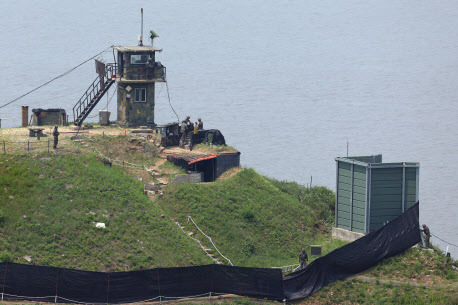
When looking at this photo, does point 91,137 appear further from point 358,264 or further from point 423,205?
point 423,205

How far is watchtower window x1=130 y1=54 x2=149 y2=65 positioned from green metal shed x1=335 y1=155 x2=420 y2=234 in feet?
65.5

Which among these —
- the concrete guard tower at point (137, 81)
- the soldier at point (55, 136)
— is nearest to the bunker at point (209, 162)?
the concrete guard tower at point (137, 81)

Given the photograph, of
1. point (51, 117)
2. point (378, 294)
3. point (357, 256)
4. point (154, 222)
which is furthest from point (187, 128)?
point (378, 294)

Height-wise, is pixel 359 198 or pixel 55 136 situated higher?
pixel 55 136

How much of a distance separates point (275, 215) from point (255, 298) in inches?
516

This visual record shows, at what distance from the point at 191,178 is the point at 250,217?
510 cm

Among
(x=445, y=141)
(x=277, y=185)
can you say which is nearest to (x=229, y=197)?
(x=277, y=185)

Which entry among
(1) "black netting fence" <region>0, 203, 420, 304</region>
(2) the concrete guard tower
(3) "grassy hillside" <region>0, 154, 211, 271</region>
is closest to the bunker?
(3) "grassy hillside" <region>0, 154, 211, 271</region>

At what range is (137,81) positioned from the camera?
64.6 m

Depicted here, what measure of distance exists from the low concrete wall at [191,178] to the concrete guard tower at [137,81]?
10.0 meters

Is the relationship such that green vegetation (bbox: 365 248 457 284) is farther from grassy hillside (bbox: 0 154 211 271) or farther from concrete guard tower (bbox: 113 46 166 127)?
concrete guard tower (bbox: 113 46 166 127)

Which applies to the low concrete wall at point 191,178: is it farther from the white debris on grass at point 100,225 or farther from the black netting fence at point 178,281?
the black netting fence at point 178,281

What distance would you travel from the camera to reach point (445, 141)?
154375 mm

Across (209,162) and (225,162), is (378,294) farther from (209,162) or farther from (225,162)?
(209,162)
